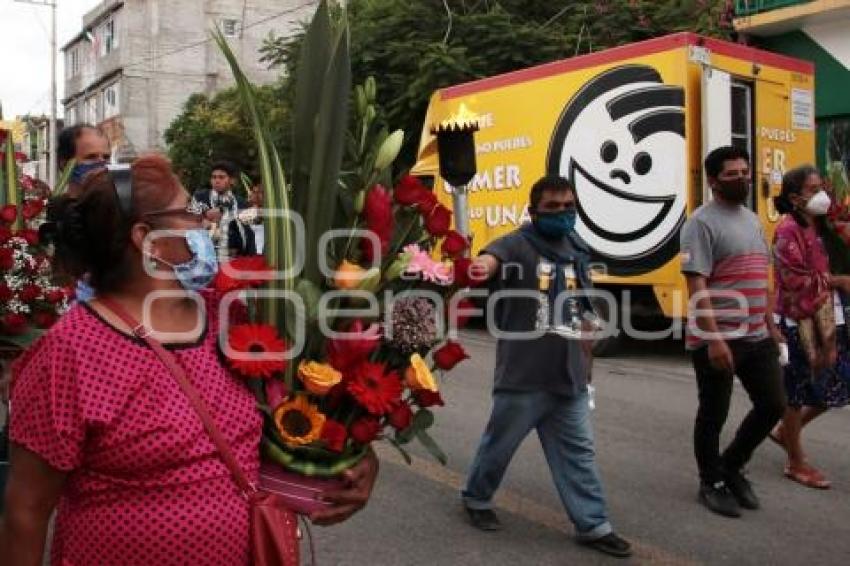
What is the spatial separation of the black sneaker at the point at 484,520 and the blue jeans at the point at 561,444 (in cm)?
20

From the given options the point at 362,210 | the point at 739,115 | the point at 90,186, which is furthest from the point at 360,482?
the point at 739,115

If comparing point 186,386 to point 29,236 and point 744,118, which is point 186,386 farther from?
point 744,118

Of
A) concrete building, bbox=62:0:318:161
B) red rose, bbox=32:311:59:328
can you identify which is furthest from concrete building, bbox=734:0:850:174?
concrete building, bbox=62:0:318:161

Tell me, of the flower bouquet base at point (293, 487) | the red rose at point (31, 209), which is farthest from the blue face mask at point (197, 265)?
the red rose at point (31, 209)

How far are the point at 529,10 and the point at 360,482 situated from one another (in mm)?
15977

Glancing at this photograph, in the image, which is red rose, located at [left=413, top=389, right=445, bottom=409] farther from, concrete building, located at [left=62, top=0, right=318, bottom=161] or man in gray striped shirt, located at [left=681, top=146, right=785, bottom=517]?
concrete building, located at [left=62, top=0, right=318, bottom=161]

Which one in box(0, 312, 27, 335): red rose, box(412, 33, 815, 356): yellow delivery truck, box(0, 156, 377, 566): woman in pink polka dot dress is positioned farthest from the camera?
box(412, 33, 815, 356): yellow delivery truck

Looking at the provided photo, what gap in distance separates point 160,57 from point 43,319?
136ft

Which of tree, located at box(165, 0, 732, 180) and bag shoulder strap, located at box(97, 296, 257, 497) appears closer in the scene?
bag shoulder strap, located at box(97, 296, 257, 497)

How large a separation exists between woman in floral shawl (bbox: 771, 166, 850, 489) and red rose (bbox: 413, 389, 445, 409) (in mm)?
3686

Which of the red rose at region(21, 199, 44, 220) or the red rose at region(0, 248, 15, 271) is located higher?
the red rose at region(21, 199, 44, 220)

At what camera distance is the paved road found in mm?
4211

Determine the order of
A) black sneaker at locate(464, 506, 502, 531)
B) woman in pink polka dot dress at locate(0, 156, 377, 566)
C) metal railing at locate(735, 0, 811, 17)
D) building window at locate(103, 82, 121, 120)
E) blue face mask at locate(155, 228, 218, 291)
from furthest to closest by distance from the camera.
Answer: building window at locate(103, 82, 121, 120) < metal railing at locate(735, 0, 811, 17) < black sneaker at locate(464, 506, 502, 531) < blue face mask at locate(155, 228, 218, 291) < woman in pink polka dot dress at locate(0, 156, 377, 566)

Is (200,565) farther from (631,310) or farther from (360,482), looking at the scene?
(631,310)
